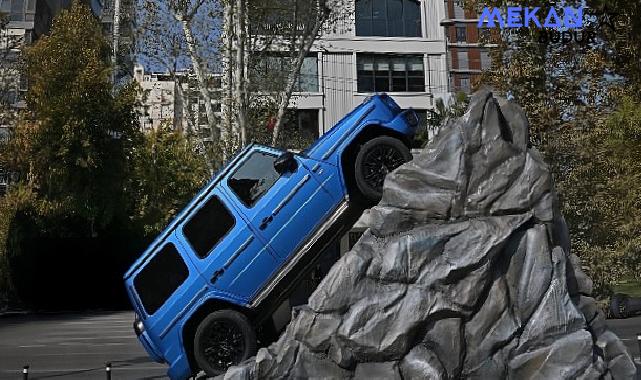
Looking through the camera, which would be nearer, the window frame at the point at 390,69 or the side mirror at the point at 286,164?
the side mirror at the point at 286,164

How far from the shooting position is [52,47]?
2583cm

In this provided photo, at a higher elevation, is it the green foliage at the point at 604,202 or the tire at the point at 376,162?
the tire at the point at 376,162

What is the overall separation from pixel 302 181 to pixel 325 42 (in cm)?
2631

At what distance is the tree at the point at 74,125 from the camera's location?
2541cm

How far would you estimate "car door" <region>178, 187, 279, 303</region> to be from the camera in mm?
7625

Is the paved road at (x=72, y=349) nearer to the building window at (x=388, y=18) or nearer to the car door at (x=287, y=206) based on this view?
the car door at (x=287, y=206)

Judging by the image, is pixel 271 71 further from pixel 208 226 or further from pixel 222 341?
pixel 222 341

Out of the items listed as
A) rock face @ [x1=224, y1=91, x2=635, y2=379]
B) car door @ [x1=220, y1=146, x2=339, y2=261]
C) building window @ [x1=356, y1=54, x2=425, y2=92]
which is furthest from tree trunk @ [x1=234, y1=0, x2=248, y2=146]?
building window @ [x1=356, y1=54, x2=425, y2=92]

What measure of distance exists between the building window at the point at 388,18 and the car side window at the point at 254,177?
27175mm

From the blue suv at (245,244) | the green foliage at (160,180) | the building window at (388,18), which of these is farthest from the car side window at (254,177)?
the building window at (388,18)

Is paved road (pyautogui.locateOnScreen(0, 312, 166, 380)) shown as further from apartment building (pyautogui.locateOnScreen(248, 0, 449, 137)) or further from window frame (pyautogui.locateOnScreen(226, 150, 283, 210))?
apartment building (pyautogui.locateOnScreen(248, 0, 449, 137))

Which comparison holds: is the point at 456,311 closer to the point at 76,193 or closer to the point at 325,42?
the point at 76,193

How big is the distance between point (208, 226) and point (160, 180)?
25116 millimetres

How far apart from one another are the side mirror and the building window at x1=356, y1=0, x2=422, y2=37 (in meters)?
27.3
